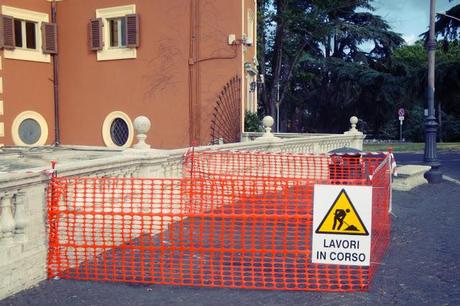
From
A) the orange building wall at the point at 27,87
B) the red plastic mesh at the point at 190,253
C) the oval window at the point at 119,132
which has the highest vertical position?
the orange building wall at the point at 27,87

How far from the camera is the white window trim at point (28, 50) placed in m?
16.3

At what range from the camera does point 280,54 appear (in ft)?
99.2

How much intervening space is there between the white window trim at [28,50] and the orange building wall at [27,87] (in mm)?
141

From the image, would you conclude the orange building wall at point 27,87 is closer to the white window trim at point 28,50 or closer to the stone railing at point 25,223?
the white window trim at point 28,50

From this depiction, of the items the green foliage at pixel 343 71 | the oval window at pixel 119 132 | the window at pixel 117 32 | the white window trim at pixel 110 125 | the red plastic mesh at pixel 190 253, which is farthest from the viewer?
the green foliage at pixel 343 71

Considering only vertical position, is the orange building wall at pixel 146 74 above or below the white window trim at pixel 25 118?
above

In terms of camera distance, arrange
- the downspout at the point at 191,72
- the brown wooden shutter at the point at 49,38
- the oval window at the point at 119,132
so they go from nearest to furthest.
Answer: the downspout at the point at 191,72, the oval window at the point at 119,132, the brown wooden shutter at the point at 49,38

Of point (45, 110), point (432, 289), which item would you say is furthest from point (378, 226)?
point (45, 110)

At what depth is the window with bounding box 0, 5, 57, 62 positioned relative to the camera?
1611 cm

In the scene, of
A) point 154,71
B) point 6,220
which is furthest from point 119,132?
point 6,220

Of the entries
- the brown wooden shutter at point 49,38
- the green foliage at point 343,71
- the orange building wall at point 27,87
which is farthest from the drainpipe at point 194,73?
the green foliage at point 343,71

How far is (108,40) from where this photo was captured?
16953 mm

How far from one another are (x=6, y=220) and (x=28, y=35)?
14673 millimetres

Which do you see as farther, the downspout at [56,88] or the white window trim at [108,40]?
the downspout at [56,88]
